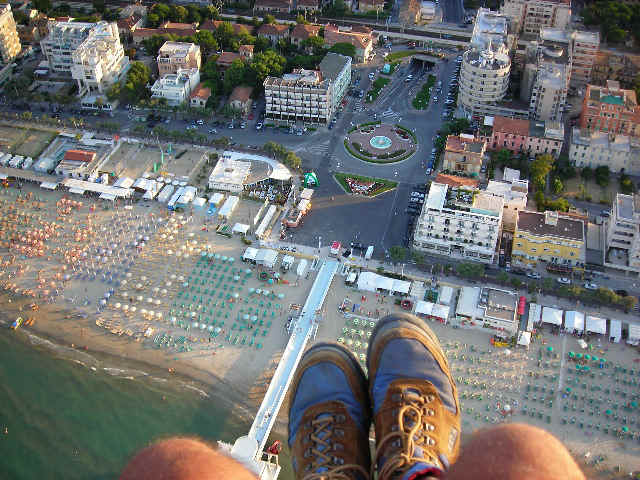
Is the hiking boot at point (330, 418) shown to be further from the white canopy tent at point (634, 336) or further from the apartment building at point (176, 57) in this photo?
the apartment building at point (176, 57)

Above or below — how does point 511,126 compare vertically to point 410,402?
below

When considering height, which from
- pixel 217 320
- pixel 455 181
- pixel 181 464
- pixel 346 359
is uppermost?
pixel 181 464

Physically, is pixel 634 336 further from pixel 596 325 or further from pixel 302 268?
pixel 302 268

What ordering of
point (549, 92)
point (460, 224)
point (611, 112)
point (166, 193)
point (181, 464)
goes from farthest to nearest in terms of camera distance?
point (549, 92) < point (611, 112) < point (166, 193) < point (460, 224) < point (181, 464)

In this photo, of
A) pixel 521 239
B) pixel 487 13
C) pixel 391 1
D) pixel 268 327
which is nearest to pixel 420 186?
pixel 521 239

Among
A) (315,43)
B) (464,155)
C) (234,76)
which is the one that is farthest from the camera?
(315,43)

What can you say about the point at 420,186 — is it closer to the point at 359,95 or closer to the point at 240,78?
the point at 359,95

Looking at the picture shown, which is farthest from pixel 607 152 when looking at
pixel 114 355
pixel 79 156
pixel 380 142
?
pixel 79 156
